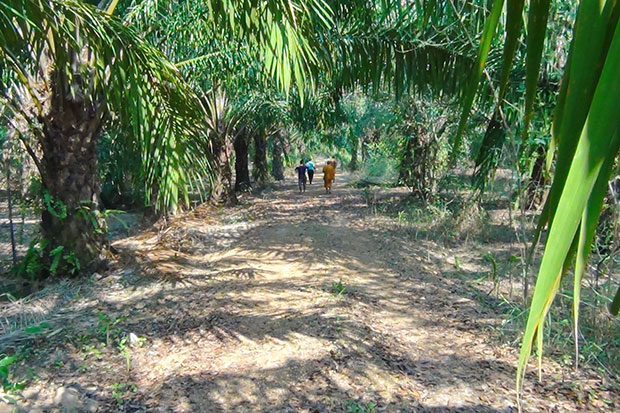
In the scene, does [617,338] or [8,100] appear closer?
[617,338]

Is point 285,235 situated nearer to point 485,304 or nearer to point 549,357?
point 485,304

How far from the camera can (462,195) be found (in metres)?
8.71

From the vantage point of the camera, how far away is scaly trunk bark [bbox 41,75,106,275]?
5027 millimetres

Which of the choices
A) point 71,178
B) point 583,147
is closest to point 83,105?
point 71,178

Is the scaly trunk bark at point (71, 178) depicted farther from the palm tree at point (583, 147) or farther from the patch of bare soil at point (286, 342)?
the palm tree at point (583, 147)

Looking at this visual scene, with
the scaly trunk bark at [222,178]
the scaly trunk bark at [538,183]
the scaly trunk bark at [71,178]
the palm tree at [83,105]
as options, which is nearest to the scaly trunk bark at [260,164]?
the scaly trunk bark at [222,178]

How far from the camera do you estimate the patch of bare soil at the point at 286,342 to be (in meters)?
2.97

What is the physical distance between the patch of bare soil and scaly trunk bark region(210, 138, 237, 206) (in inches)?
212

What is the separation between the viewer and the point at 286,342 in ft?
12.2

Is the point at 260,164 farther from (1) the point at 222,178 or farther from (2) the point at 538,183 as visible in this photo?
(2) the point at 538,183

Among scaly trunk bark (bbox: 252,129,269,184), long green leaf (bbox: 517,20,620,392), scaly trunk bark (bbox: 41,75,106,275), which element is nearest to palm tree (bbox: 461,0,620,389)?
long green leaf (bbox: 517,20,620,392)

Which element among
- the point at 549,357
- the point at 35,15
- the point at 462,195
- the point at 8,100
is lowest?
the point at 549,357

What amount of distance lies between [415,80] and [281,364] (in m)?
3.56

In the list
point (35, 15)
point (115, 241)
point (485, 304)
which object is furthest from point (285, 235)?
point (35, 15)
